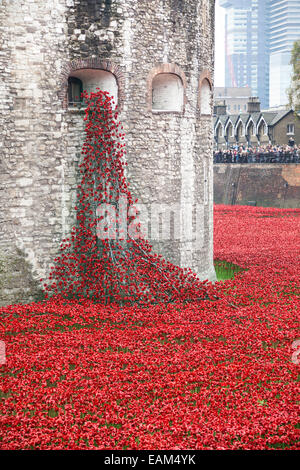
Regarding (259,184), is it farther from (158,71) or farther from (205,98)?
(158,71)

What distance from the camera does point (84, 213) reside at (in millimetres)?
12312

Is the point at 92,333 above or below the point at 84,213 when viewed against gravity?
below

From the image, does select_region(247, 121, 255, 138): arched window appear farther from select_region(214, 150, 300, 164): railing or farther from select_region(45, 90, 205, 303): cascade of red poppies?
select_region(45, 90, 205, 303): cascade of red poppies

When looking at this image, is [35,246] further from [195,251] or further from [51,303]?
[195,251]

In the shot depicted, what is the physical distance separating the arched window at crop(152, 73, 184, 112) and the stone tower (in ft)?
0.07

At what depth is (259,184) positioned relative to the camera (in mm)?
38375

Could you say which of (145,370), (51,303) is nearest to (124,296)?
(51,303)

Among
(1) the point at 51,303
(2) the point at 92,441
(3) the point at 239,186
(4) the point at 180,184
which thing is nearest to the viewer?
(2) the point at 92,441

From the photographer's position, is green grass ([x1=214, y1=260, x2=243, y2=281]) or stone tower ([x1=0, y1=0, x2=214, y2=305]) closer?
stone tower ([x1=0, y1=0, x2=214, y2=305])

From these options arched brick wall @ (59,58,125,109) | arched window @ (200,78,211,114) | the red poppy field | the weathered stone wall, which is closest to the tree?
the weathered stone wall

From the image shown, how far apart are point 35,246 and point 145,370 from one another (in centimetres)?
435

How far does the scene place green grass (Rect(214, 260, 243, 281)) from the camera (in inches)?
617

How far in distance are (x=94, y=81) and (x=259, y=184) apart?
27.1 meters

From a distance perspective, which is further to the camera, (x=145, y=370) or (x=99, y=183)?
(x=99, y=183)
